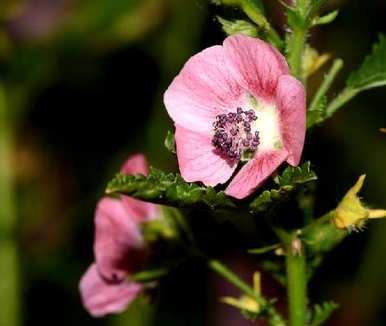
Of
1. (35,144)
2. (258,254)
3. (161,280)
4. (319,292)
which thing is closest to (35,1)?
(35,144)

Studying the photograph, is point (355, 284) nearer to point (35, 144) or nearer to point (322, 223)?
point (35, 144)

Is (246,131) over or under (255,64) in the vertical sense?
under

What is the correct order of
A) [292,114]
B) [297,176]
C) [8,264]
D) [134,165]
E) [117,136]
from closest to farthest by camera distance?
1. [297,176]
2. [292,114]
3. [134,165]
4. [8,264]
5. [117,136]

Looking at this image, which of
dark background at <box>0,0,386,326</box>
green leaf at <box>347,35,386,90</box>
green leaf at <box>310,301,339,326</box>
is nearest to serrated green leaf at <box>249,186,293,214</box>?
green leaf at <box>310,301,339,326</box>

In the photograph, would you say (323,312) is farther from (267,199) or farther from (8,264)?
(8,264)

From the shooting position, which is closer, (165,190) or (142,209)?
(165,190)

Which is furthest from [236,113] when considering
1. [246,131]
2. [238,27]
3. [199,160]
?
[238,27]

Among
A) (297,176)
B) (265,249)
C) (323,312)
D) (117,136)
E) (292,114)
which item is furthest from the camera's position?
(117,136)
